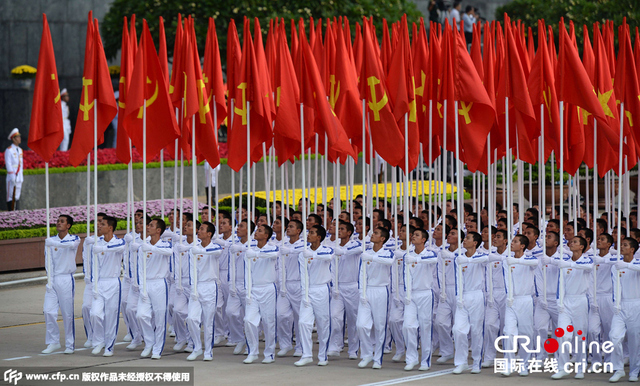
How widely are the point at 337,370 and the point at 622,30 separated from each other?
18.0 feet

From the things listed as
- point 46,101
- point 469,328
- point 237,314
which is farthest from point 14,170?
point 469,328

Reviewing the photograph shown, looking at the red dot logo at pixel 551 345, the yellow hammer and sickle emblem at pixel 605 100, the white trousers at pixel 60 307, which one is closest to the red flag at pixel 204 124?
the white trousers at pixel 60 307

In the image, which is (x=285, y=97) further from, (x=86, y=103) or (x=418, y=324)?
(x=418, y=324)

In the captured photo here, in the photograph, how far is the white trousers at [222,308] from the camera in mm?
12852

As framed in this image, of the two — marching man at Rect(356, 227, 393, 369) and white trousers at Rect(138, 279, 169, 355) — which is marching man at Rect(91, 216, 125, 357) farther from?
marching man at Rect(356, 227, 393, 369)

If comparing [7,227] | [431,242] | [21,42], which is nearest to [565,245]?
[431,242]

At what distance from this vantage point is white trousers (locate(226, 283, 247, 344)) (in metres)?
12.4

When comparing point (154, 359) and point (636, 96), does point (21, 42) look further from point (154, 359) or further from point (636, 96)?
point (636, 96)

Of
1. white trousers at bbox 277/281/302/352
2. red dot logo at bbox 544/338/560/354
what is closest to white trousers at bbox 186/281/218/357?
white trousers at bbox 277/281/302/352

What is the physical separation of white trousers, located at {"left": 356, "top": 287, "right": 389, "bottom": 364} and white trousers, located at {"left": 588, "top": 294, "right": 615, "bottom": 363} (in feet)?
7.59

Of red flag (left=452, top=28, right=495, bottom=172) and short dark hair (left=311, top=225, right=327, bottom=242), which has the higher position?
red flag (left=452, top=28, right=495, bottom=172)

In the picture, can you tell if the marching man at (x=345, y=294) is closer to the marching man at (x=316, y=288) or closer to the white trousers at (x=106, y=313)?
the marching man at (x=316, y=288)

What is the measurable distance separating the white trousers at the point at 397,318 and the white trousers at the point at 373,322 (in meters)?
0.24

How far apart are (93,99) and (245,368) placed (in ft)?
12.8
